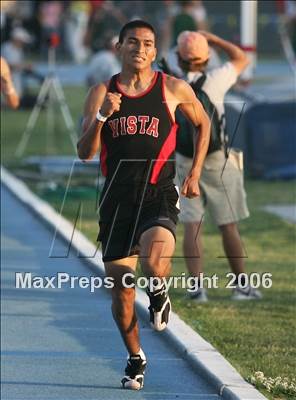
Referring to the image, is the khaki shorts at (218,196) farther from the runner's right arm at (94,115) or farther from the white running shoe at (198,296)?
the runner's right arm at (94,115)

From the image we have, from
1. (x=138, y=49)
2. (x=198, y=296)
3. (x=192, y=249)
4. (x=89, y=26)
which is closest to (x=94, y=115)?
(x=138, y=49)

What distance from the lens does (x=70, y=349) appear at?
33.5 ft

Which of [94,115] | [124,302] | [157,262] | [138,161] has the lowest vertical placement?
[124,302]

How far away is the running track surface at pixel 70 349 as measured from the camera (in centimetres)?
888

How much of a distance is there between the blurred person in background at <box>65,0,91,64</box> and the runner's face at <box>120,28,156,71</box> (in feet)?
121

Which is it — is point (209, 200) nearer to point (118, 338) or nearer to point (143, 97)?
point (118, 338)

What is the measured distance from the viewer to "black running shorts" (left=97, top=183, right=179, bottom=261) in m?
8.51

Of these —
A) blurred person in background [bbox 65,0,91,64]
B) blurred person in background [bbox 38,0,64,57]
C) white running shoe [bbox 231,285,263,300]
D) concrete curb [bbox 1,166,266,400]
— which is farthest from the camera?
blurred person in background [bbox 65,0,91,64]

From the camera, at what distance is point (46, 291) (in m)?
12.6

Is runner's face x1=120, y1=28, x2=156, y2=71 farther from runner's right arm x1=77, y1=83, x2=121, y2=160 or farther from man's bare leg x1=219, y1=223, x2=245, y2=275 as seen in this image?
man's bare leg x1=219, y1=223, x2=245, y2=275

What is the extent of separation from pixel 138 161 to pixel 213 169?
3.36 metres

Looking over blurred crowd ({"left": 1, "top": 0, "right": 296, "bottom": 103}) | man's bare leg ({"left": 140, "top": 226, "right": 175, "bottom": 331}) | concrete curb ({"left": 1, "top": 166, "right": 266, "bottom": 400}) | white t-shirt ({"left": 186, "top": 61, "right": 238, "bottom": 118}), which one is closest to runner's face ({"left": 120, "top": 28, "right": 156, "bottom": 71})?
man's bare leg ({"left": 140, "top": 226, "right": 175, "bottom": 331})

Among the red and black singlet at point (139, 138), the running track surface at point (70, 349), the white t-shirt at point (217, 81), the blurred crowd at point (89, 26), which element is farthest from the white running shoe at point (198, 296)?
the red and black singlet at point (139, 138)

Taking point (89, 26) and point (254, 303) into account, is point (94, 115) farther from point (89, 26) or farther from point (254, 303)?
point (89, 26)
